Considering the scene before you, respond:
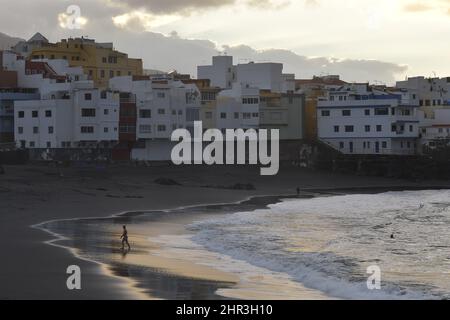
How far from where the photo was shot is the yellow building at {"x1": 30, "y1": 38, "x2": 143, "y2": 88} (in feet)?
A: 313

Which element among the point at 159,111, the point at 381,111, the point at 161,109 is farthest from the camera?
the point at 381,111

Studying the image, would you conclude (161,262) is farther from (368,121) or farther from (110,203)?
(368,121)

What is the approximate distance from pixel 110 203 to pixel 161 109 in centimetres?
3009

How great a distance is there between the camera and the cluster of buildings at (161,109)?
2884 inches

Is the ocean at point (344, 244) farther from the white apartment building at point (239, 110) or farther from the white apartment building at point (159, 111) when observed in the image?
the white apartment building at point (239, 110)

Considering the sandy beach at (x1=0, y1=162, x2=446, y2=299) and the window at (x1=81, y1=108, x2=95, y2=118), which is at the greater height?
the window at (x1=81, y1=108, x2=95, y2=118)

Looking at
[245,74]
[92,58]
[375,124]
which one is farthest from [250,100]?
[245,74]

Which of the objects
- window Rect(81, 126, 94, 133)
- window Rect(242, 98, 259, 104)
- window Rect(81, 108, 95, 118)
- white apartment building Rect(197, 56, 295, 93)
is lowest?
window Rect(81, 126, 94, 133)

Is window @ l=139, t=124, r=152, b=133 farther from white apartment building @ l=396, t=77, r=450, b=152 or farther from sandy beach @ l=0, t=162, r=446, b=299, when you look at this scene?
white apartment building @ l=396, t=77, r=450, b=152

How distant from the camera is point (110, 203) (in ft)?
164

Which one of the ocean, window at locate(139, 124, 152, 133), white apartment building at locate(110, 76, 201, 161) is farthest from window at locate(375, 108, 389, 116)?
the ocean

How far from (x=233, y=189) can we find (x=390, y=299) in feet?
138

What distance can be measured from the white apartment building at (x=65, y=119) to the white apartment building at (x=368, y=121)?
25955 mm

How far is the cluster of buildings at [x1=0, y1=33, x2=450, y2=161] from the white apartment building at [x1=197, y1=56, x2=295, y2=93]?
59 cm
